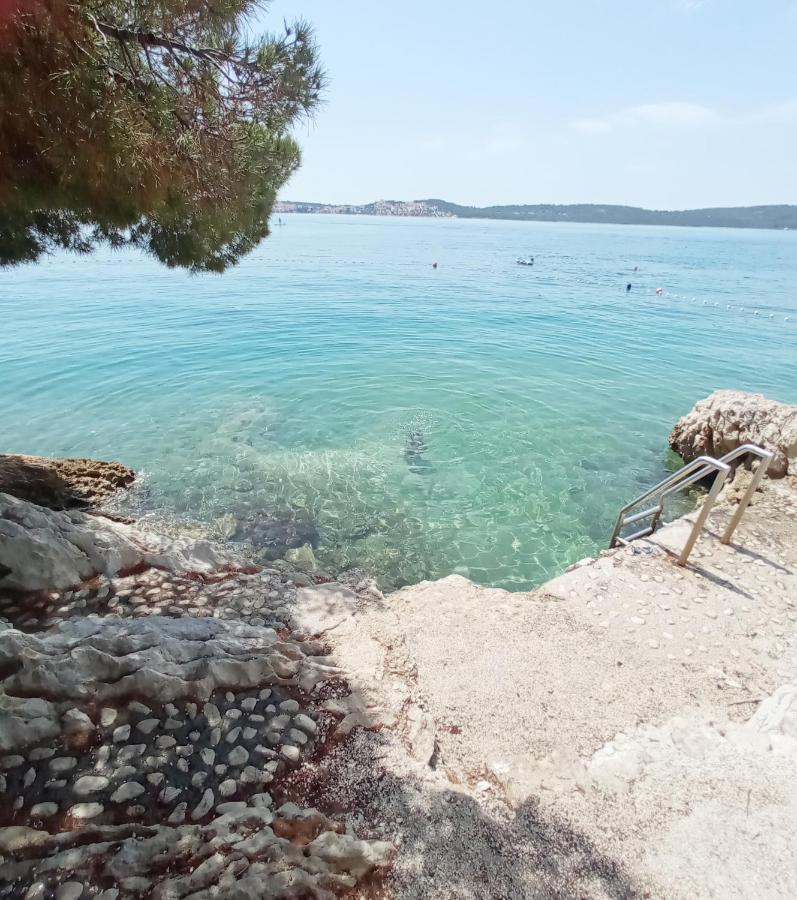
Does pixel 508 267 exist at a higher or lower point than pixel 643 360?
higher

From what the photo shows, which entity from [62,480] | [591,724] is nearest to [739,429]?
[591,724]

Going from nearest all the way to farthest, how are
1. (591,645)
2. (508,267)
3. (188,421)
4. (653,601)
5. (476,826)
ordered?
1. (476,826)
2. (591,645)
3. (653,601)
4. (188,421)
5. (508,267)

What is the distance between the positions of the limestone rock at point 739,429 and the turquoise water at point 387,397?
94cm

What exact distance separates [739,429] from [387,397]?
32.3ft

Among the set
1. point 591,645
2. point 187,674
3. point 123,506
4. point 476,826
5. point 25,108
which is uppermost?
point 25,108

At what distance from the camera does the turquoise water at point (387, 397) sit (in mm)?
9664

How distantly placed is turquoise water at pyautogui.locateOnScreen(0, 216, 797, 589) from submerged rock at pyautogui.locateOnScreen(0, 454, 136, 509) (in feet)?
2.74

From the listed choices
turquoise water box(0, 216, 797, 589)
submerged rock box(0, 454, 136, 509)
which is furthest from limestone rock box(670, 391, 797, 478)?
submerged rock box(0, 454, 136, 509)

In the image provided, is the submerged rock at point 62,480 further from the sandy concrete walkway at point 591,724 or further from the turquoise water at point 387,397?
the sandy concrete walkway at point 591,724

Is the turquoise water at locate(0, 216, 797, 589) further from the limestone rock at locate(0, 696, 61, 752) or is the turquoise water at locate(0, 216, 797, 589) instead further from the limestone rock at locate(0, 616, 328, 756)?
the limestone rock at locate(0, 696, 61, 752)

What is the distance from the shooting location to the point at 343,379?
17516 millimetres

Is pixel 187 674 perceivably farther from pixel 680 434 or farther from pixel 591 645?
pixel 680 434

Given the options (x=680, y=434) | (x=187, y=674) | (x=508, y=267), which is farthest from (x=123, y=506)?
(x=508, y=267)

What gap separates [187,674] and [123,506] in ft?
23.2
